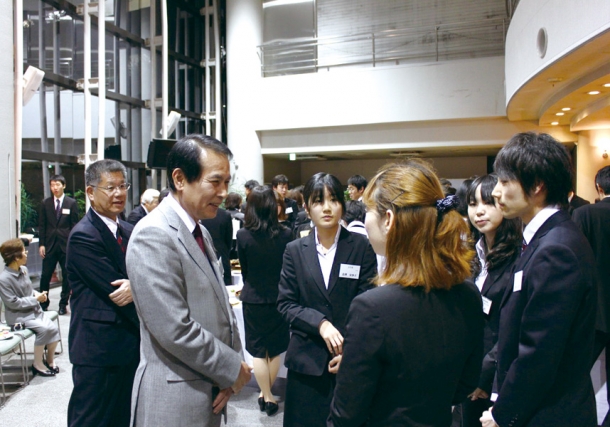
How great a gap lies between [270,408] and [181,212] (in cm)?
235

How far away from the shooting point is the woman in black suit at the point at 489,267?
203 cm

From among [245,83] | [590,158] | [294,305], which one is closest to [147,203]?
[294,305]

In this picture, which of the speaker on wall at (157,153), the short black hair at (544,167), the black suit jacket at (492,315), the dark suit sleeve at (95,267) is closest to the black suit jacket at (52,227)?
the speaker on wall at (157,153)

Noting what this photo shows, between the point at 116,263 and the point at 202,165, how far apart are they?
3.40ft

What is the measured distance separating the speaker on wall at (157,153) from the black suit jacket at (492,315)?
6.59 meters

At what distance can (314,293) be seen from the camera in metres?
2.25

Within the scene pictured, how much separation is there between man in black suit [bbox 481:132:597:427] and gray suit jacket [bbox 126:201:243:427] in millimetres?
898

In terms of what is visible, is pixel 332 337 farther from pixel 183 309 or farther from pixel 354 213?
pixel 354 213

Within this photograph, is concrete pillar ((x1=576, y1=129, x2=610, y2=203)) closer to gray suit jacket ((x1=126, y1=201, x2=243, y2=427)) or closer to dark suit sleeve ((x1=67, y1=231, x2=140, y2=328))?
dark suit sleeve ((x1=67, y1=231, x2=140, y2=328))

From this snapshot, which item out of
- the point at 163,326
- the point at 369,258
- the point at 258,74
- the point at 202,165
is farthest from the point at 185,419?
the point at 258,74

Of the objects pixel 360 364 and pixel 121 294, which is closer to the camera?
pixel 360 364

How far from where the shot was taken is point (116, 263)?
2381 millimetres

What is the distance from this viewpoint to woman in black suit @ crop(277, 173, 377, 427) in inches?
84.1

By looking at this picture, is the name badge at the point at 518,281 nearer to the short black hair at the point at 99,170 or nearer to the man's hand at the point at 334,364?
the man's hand at the point at 334,364
